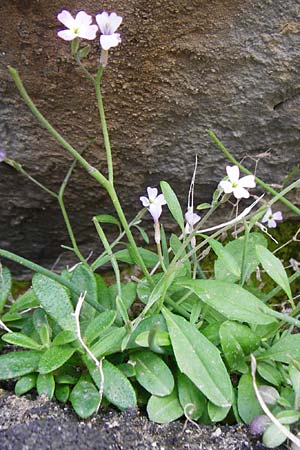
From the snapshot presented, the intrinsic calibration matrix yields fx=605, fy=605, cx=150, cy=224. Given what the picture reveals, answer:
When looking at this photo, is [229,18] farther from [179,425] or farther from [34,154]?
[179,425]

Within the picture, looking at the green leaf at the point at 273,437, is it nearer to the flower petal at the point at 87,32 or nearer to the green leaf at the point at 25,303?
the green leaf at the point at 25,303

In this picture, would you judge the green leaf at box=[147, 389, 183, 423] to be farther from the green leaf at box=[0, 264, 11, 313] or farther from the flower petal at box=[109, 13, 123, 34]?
the flower petal at box=[109, 13, 123, 34]

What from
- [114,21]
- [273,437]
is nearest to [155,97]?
[114,21]

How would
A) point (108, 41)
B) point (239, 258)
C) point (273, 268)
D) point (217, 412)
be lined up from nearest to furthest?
point (108, 41) → point (217, 412) → point (273, 268) → point (239, 258)

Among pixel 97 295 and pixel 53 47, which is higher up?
pixel 53 47

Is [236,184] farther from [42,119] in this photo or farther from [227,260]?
[42,119]

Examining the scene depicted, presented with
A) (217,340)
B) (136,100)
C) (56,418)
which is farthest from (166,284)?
(136,100)
